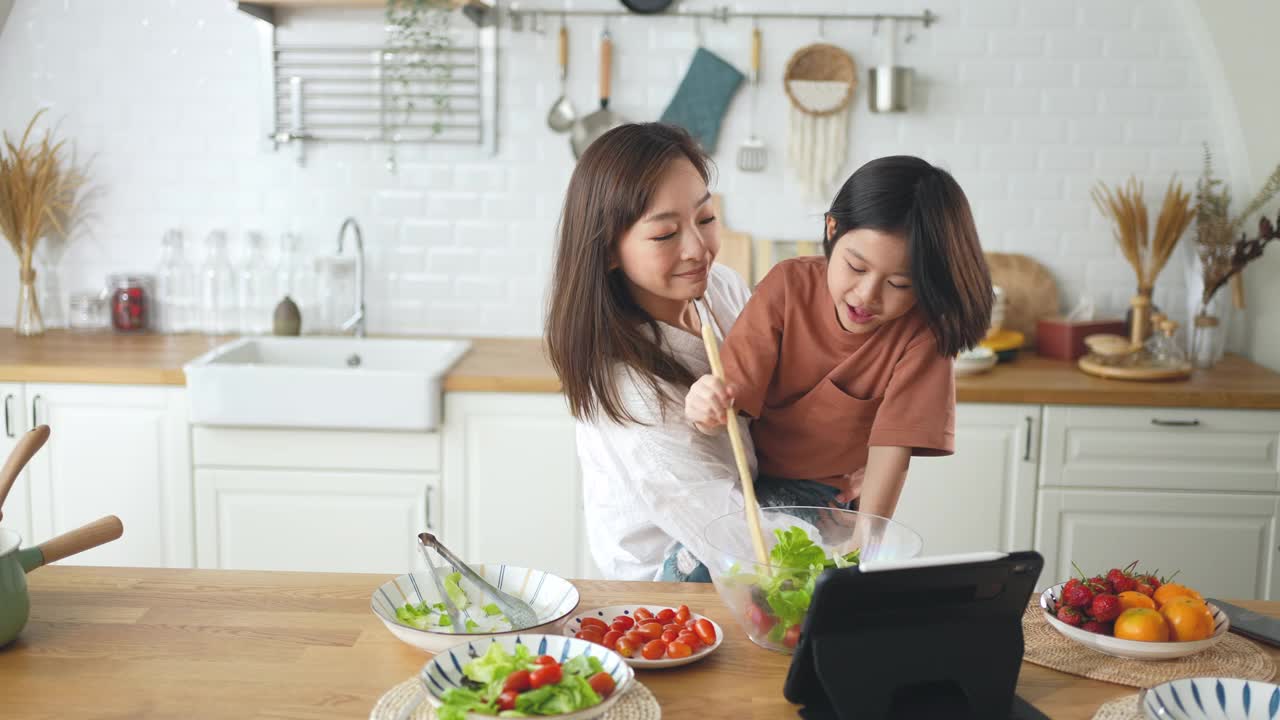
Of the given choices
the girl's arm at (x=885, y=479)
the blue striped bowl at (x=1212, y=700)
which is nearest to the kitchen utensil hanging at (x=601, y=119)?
the girl's arm at (x=885, y=479)

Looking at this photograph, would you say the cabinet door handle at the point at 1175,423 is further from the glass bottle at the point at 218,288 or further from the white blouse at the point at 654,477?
the glass bottle at the point at 218,288

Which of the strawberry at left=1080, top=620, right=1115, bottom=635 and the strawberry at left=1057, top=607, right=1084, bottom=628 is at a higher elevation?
the strawberry at left=1057, top=607, right=1084, bottom=628

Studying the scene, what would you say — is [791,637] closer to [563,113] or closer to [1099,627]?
[1099,627]

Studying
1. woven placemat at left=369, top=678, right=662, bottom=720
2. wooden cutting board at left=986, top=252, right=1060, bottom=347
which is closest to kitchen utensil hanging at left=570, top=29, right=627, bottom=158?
wooden cutting board at left=986, top=252, right=1060, bottom=347

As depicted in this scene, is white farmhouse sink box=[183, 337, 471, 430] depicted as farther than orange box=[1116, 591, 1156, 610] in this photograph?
Yes

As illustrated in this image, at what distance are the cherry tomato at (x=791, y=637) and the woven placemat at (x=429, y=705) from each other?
0.66 ft

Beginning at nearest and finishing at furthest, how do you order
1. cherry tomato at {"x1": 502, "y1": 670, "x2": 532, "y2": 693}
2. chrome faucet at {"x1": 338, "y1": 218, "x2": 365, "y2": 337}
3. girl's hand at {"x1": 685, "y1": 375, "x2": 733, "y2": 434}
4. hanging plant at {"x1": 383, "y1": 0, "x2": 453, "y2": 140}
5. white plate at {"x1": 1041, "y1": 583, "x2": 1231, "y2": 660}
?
cherry tomato at {"x1": 502, "y1": 670, "x2": 532, "y2": 693}, white plate at {"x1": 1041, "y1": 583, "x2": 1231, "y2": 660}, girl's hand at {"x1": 685, "y1": 375, "x2": 733, "y2": 434}, hanging plant at {"x1": 383, "y1": 0, "x2": 453, "y2": 140}, chrome faucet at {"x1": 338, "y1": 218, "x2": 365, "y2": 337}

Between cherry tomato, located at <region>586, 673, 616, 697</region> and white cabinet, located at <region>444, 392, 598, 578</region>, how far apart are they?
6.08 feet

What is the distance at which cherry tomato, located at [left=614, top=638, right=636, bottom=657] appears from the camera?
1.37 m

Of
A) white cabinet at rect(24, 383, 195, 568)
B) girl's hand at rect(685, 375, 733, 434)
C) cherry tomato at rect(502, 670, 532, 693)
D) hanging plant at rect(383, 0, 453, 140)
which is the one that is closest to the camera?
cherry tomato at rect(502, 670, 532, 693)

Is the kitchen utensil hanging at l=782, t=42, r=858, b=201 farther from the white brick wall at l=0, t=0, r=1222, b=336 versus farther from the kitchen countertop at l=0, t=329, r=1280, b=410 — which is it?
the kitchen countertop at l=0, t=329, r=1280, b=410

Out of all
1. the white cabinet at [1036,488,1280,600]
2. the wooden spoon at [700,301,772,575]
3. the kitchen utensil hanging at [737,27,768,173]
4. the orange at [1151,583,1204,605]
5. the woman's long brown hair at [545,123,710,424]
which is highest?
the kitchen utensil hanging at [737,27,768,173]

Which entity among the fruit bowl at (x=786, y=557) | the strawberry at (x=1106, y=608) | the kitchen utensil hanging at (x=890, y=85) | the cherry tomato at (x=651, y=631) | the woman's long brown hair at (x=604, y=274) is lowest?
the cherry tomato at (x=651, y=631)

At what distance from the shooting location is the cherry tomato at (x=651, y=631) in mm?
1399
